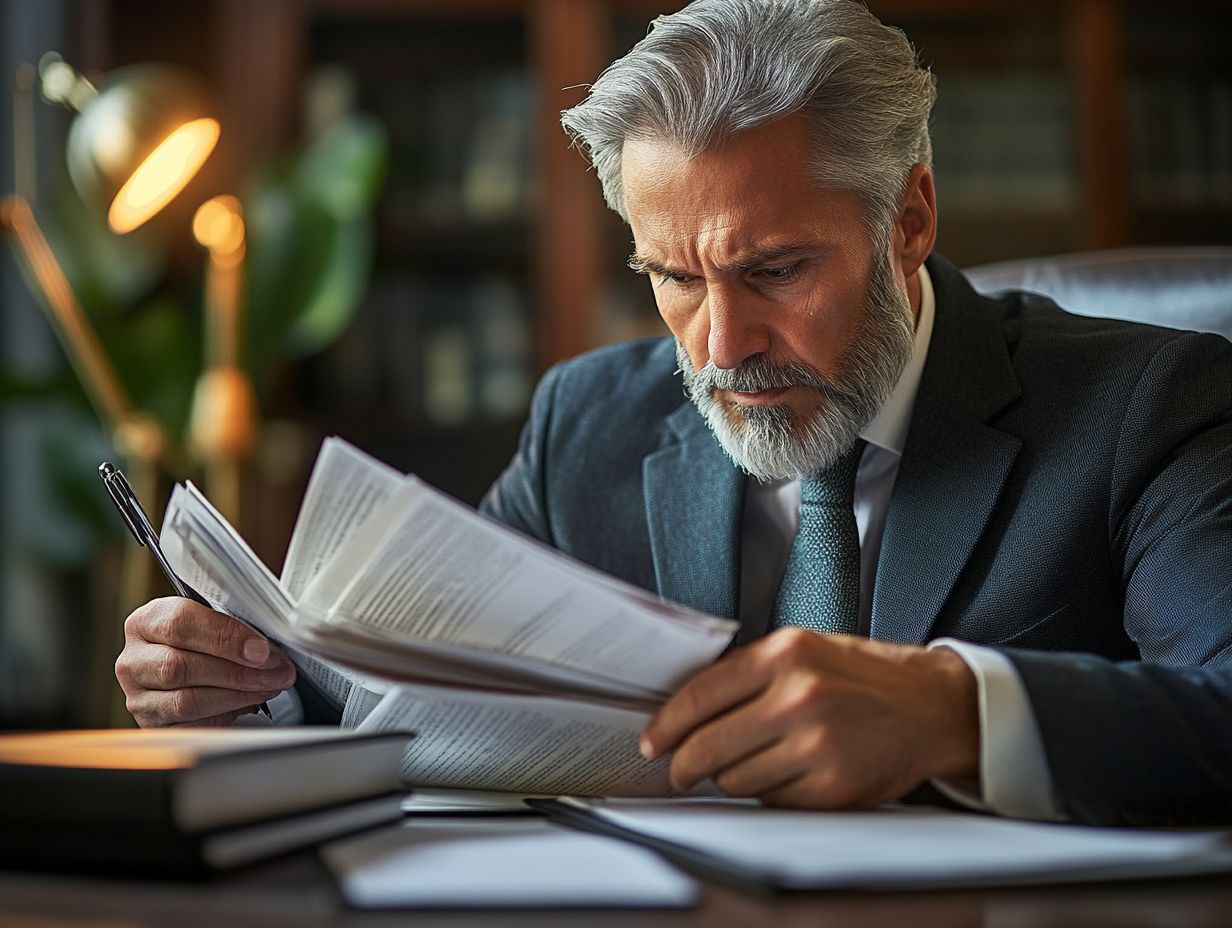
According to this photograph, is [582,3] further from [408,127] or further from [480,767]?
[480,767]

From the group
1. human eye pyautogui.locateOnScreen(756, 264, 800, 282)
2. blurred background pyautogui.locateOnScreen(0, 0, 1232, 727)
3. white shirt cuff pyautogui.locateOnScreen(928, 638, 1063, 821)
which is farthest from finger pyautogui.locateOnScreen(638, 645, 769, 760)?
blurred background pyautogui.locateOnScreen(0, 0, 1232, 727)

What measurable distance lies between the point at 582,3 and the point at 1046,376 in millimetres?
2034

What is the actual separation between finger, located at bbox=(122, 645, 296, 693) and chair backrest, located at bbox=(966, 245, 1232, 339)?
966 mm

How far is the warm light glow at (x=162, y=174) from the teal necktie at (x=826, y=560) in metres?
1.25

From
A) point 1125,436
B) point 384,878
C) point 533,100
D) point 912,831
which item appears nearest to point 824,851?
point 912,831

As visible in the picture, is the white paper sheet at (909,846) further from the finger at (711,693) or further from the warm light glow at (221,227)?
the warm light glow at (221,227)

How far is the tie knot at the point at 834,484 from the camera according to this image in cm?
121

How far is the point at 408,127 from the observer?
10.1ft

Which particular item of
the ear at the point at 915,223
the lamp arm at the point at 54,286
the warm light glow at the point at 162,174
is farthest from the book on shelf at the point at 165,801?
the lamp arm at the point at 54,286

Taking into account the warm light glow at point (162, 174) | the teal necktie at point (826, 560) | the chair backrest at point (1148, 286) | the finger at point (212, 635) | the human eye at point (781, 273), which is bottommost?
the teal necktie at point (826, 560)

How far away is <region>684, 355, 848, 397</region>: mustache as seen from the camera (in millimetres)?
1167

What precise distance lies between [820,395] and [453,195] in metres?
2.08

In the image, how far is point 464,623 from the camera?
28.7 inches

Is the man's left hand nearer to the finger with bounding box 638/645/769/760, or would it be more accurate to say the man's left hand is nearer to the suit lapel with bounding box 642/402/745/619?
the finger with bounding box 638/645/769/760
